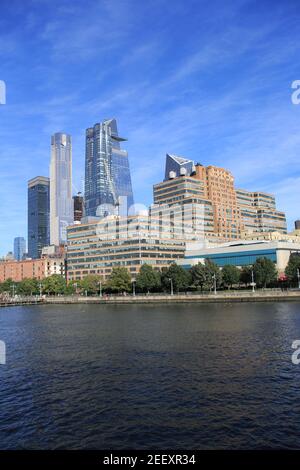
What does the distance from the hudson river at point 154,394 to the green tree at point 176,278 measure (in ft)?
383

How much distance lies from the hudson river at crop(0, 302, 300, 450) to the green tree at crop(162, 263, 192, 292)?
117 m

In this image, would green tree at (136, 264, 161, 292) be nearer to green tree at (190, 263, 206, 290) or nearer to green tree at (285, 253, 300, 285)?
green tree at (190, 263, 206, 290)

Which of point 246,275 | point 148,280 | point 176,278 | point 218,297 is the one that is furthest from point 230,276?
point 148,280

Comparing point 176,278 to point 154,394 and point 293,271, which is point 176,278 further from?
point 154,394

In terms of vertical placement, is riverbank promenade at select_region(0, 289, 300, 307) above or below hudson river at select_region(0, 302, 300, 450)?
above

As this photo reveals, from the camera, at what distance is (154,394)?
1368 inches

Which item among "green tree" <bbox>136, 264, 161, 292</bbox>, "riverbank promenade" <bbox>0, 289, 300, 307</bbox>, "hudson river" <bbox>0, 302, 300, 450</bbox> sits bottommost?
"hudson river" <bbox>0, 302, 300, 450</bbox>

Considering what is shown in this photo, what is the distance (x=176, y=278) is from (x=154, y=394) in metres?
146

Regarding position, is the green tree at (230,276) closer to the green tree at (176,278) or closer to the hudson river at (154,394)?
the green tree at (176,278)

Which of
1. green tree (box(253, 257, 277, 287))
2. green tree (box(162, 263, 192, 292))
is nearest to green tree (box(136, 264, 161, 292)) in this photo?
green tree (box(162, 263, 192, 292))

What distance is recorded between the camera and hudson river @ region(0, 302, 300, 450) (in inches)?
1034

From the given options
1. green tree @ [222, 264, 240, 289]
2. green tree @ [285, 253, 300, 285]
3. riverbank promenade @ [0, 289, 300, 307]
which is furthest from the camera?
green tree @ [222, 264, 240, 289]
